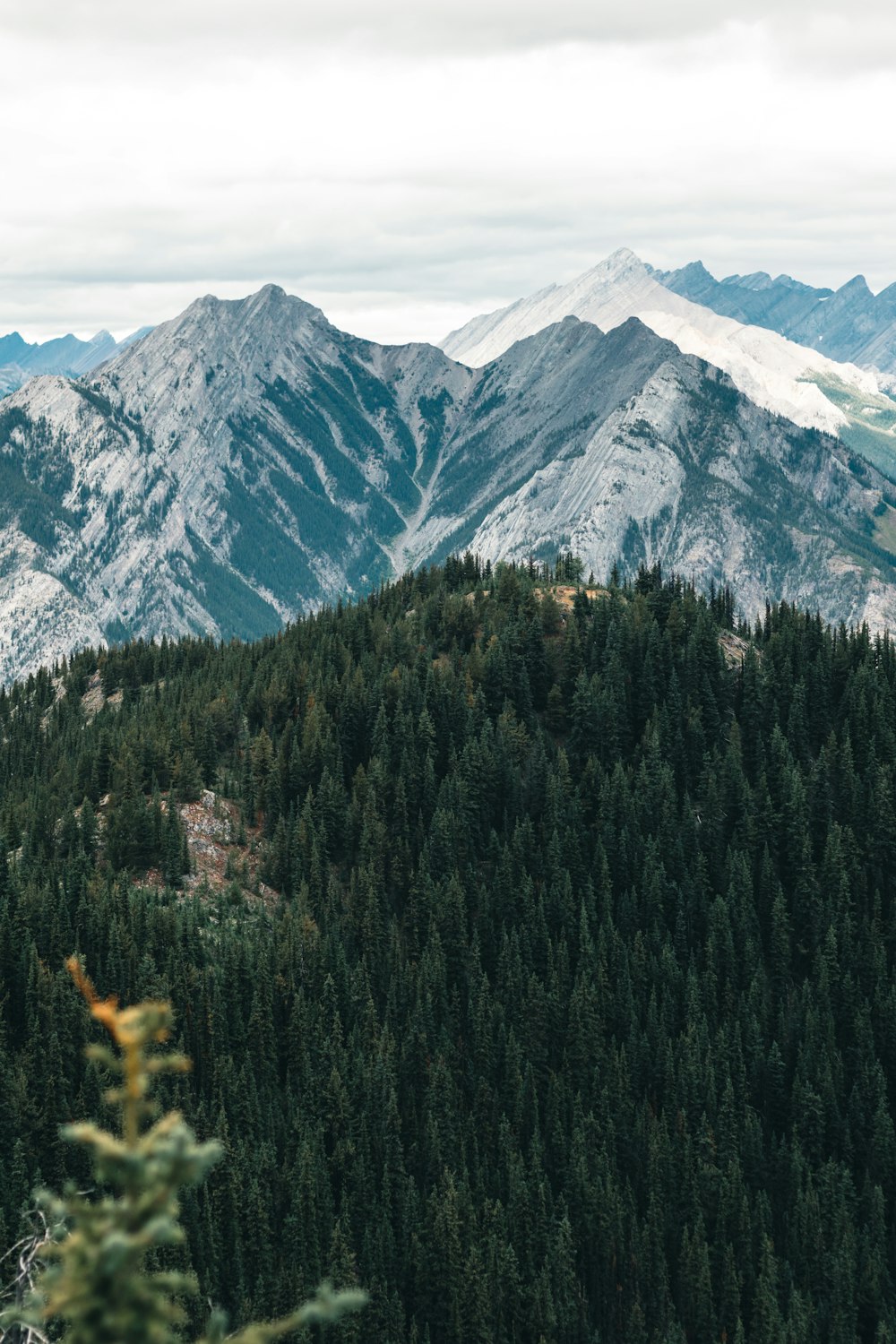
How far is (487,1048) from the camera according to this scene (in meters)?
158

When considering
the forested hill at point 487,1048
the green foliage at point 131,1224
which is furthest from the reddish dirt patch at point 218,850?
the green foliage at point 131,1224

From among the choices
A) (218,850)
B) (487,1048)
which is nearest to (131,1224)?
(487,1048)

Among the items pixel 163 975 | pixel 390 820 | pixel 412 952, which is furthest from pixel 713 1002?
pixel 163 975

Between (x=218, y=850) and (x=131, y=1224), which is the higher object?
(x=218, y=850)

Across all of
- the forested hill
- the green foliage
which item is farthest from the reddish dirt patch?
the green foliage

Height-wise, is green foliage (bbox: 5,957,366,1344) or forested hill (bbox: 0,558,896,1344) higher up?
green foliage (bbox: 5,957,366,1344)

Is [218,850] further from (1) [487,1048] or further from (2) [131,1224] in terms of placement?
(2) [131,1224]

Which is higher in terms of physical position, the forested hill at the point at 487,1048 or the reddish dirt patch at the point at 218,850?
the reddish dirt patch at the point at 218,850

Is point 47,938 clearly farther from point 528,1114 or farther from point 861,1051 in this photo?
point 861,1051

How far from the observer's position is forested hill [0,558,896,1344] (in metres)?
128

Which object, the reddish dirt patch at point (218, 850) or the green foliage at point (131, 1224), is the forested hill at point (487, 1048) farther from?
the green foliage at point (131, 1224)

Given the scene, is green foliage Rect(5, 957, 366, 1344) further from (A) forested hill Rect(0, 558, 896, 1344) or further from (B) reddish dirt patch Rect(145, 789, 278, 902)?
(B) reddish dirt patch Rect(145, 789, 278, 902)

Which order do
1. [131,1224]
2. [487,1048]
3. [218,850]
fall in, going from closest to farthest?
[131,1224] → [487,1048] → [218,850]

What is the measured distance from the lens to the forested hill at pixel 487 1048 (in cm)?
12850
